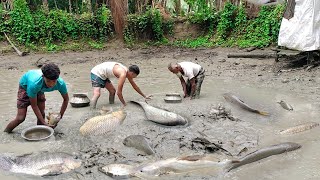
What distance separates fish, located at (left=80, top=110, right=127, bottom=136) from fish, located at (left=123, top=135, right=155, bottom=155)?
0.50 meters

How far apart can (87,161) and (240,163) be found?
2003 millimetres

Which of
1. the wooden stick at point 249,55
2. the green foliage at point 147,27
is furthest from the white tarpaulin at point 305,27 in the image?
the green foliage at point 147,27

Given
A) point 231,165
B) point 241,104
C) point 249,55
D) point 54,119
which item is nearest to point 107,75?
point 54,119

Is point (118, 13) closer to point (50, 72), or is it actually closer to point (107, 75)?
point (107, 75)

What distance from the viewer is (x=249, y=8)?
1504cm

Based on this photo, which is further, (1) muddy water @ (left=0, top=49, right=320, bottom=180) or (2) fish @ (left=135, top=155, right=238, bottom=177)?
(1) muddy water @ (left=0, top=49, right=320, bottom=180)

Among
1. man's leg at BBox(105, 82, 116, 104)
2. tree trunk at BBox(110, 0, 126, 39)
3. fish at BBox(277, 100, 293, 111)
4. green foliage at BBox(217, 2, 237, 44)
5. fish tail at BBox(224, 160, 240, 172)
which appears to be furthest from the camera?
green foliage at BBox(217, 2, 237, 44)

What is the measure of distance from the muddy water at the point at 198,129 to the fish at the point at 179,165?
8cm

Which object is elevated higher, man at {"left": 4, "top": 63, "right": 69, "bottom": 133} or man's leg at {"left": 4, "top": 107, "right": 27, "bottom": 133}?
man at {"left": 4, "top": 63, "right": 69, "bottom": 133}

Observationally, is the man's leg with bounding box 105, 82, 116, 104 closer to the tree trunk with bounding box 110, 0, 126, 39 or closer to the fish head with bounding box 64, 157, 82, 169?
the fish head with bounding box 64, 157, 82, 169

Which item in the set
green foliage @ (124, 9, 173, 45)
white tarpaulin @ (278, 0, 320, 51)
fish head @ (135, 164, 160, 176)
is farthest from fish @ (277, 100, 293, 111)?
green foliage @ (124, 9, 173, 45)

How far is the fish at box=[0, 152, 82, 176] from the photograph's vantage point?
4543 mm

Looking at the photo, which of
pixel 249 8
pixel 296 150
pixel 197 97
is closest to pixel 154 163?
pixel 296 150

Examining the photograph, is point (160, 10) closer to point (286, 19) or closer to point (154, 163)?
point (286, 19)
